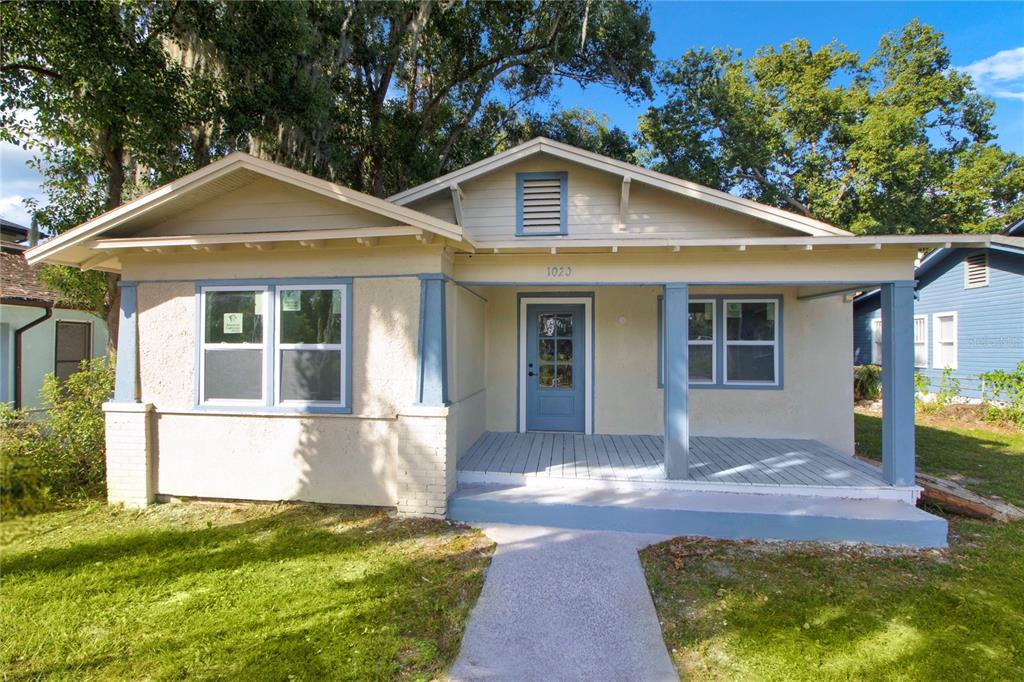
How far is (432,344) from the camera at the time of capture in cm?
511

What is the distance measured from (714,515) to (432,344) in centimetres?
324

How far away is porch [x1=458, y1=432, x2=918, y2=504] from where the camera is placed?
5.24 m

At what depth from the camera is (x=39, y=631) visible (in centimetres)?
329

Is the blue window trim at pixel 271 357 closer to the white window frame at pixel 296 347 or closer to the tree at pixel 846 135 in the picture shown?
the white window frame at pixel 296 347

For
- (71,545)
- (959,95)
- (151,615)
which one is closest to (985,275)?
(959,95)

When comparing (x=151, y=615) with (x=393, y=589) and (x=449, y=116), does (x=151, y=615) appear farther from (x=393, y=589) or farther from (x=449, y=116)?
(x=449, y=116)

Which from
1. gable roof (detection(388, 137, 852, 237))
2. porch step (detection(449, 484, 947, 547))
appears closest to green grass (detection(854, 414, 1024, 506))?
porch step (detection(449, 484, 947, 547))

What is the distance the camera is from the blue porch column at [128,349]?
559 centimetres

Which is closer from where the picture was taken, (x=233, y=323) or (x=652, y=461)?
(x=233, y=323)

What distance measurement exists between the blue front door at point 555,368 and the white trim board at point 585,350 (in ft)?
0.17

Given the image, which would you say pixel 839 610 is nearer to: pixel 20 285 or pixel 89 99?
pixel 89 99

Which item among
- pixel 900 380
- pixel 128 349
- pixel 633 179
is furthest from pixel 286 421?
pixel 900 380

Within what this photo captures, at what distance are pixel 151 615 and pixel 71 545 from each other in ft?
6.19

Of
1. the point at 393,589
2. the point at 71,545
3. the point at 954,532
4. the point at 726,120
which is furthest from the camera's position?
the point at 726,120
